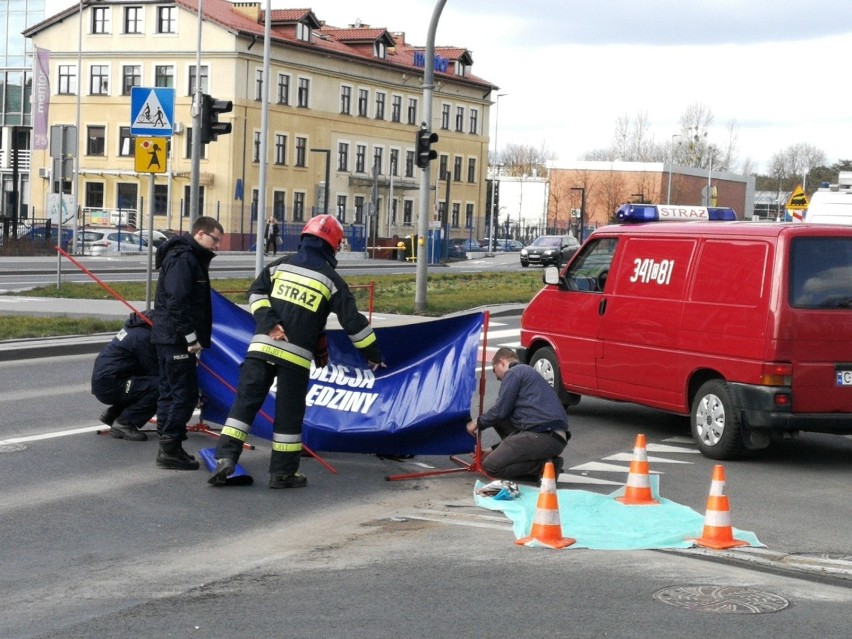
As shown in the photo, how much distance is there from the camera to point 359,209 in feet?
266

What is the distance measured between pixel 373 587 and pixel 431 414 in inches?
146

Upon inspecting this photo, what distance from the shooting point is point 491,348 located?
66.1 ft

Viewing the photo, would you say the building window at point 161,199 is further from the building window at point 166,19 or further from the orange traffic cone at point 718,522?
the orange traffic cone at point 718,522

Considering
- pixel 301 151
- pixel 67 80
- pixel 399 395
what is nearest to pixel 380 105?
pixel 301 151

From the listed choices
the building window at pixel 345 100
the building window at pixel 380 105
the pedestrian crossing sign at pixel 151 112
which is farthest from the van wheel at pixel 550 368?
the building window at pixel 380 105

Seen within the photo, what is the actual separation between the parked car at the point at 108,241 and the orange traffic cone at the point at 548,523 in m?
47.8

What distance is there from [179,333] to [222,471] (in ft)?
4.14

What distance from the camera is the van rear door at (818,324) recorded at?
10.8 meters

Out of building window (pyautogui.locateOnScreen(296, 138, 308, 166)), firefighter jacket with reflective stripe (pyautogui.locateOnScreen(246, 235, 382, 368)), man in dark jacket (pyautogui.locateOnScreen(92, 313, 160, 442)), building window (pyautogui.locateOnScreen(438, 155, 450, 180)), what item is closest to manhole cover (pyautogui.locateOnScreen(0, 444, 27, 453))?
man in dark jacket (pyautogui.locateOnScreen(92, 313, 160, 442))

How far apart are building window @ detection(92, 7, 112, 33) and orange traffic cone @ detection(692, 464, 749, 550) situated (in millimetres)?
69931

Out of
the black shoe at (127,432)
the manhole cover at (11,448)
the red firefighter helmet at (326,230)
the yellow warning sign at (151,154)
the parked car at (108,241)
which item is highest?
the yellow warning sign at (151,154)

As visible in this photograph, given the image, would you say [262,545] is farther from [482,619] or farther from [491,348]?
[491,348]

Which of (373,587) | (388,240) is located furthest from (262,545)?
(388,240)

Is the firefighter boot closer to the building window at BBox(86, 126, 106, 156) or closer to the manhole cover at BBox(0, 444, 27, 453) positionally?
the manhole cover at BBox(0, 444, 27, 453)
